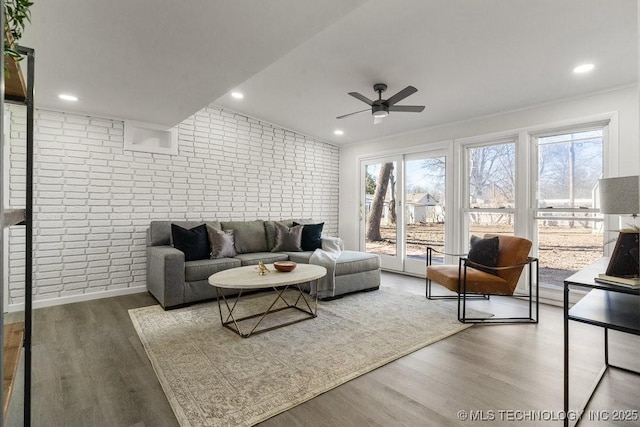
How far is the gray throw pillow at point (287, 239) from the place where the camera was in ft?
15.3

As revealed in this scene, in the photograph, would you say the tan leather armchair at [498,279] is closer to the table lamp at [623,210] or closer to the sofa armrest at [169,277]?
the table lamp at [623,210]

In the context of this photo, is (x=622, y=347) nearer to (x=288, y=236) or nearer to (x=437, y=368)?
(x=437, y=368)

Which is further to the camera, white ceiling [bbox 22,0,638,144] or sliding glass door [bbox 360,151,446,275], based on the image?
sliding glass door [bbox 360,151,446,275]

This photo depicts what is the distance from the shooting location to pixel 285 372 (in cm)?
218

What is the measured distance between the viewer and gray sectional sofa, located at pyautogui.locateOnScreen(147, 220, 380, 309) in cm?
344

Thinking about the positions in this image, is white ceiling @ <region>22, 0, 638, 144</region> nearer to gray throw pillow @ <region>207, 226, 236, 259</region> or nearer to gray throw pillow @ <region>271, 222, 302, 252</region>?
gray throw pillow @ <region>207, 226, 236, 259</region>

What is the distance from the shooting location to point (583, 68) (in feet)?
9.92

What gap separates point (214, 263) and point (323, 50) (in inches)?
98.6

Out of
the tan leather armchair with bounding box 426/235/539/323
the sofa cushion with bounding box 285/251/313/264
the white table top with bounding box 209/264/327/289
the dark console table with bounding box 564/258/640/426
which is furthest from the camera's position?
the sofa cushion with bounding box 285/251/313/264

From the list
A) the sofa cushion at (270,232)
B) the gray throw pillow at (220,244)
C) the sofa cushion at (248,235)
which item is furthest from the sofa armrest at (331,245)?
the gray throw pillow at (220,244)

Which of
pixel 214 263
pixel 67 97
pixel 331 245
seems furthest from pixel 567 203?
pixel 67 97

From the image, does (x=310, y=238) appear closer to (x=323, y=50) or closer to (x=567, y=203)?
(x=323, y=50)

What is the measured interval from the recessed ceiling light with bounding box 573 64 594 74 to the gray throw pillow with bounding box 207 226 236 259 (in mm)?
4068

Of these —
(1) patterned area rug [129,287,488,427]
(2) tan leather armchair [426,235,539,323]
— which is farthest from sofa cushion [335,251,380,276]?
(2) tan leather armchair [426,235,539,323]
